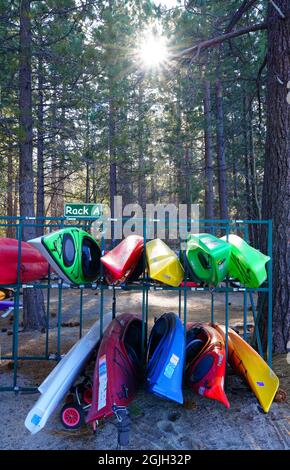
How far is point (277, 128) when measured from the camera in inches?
205

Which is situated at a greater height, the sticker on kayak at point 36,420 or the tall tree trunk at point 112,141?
the tall tree trunk at point 112,141

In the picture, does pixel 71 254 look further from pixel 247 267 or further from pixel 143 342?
pixel 247 267

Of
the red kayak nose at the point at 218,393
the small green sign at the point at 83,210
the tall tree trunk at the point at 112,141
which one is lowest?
the red kayak nose at the point at 218,393

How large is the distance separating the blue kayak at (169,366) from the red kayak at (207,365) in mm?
257

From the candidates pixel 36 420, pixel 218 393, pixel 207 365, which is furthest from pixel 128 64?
pixel 36 420

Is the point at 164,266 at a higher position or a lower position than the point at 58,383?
higher

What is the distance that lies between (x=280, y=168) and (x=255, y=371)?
8.86 ft

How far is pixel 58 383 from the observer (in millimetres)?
3674

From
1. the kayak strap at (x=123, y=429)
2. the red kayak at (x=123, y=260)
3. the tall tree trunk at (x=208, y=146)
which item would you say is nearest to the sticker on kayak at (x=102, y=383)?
the kayak strap at (x=123, y=429)

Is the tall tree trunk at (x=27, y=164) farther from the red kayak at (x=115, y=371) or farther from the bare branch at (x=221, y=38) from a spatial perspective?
the red kayak at (x=115, y=371)

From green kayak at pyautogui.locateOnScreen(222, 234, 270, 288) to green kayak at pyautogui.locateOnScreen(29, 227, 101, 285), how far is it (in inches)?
60.2

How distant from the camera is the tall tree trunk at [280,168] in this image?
16.7 ft
